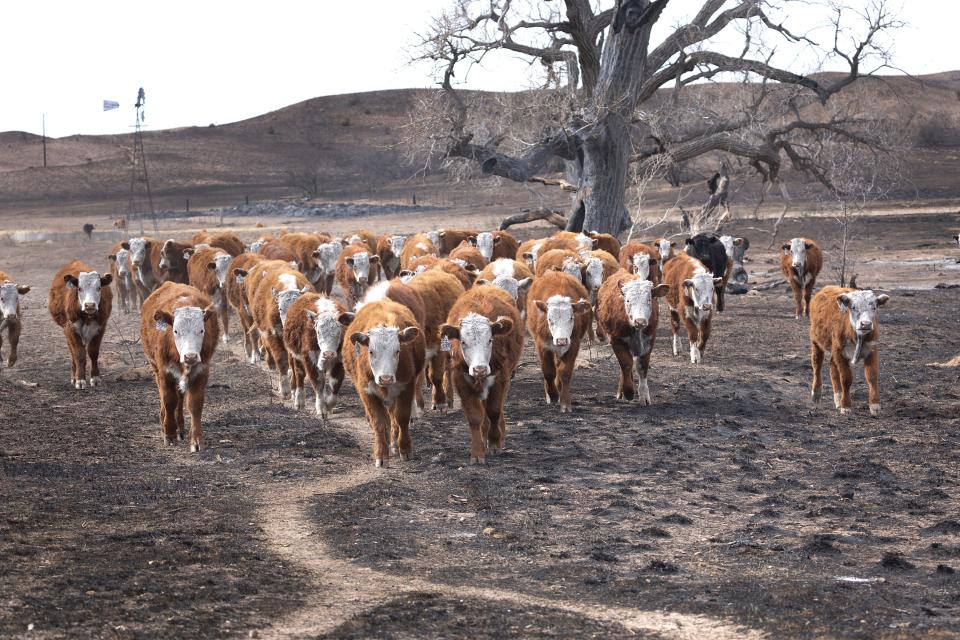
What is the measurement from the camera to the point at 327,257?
22.2m

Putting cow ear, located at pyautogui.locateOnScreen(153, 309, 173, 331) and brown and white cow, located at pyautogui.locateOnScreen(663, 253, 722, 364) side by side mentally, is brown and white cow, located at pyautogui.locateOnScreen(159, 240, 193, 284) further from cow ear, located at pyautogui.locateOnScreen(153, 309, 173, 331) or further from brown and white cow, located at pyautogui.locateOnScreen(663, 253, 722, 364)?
cow ear, located at pyautogui.locateOnScreen(153, 309, 173, 331)

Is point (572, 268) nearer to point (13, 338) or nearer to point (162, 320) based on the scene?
point (162, 320)

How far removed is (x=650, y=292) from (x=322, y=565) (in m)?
6.67

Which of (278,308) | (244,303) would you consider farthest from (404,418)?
(244,303)

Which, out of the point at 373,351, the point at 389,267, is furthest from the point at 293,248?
the point at 373,351

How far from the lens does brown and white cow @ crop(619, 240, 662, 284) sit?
1886 cm

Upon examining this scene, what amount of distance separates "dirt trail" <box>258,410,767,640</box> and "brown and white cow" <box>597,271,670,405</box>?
5285 mm

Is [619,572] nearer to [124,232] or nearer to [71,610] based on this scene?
[71,610]

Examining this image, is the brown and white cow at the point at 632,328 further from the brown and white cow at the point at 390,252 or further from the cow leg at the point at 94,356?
the brown and white cow at the point at 390,252

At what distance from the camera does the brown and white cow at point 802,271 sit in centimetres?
2092

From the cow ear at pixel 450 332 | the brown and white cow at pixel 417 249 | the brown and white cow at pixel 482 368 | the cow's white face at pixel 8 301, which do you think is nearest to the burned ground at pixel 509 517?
the brown and white cow at pixel 482 368

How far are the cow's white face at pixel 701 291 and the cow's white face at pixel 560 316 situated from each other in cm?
358

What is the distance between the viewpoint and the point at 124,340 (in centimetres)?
1898

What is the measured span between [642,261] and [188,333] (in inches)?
371
